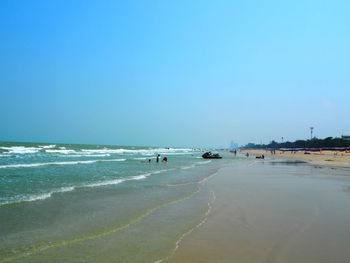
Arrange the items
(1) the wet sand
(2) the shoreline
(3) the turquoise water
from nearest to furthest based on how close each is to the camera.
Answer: (1) the wet sand → (3) the turquoise water → (2) the shoreline

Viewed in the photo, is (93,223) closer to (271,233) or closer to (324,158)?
(271,233)

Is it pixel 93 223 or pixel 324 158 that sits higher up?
pixel 324 158

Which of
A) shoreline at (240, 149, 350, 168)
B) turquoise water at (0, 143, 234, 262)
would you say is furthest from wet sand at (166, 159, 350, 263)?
shoreline at (240, 149, 350, 168)

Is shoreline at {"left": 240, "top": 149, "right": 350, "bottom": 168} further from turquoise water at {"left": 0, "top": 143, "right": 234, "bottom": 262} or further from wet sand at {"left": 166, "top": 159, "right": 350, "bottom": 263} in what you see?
turquoise water at {"left": 0, "top": 143, "right": 234, "bottom": 262}

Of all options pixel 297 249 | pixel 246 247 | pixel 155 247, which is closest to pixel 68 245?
pixel 155 247

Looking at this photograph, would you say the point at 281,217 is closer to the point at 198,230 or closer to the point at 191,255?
the point at 198,230

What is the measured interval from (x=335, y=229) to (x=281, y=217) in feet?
5.37

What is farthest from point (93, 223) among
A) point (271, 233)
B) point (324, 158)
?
point (324, 158)

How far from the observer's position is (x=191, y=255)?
5.48 metres

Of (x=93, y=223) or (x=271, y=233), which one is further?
(x=93, y=223)

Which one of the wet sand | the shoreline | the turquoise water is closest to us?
the wet sand

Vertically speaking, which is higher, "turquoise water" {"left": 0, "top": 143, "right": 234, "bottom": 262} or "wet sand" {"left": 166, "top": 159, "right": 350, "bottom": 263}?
"wet sand" {"left": 166, "top": 159, "right": 350, "bottom": 263}

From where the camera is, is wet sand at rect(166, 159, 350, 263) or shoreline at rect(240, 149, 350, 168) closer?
wet sand at rect(166, 159, 350, 263)

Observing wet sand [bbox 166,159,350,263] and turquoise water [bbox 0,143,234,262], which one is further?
turquoise water [bbox 0,143,234,262]
